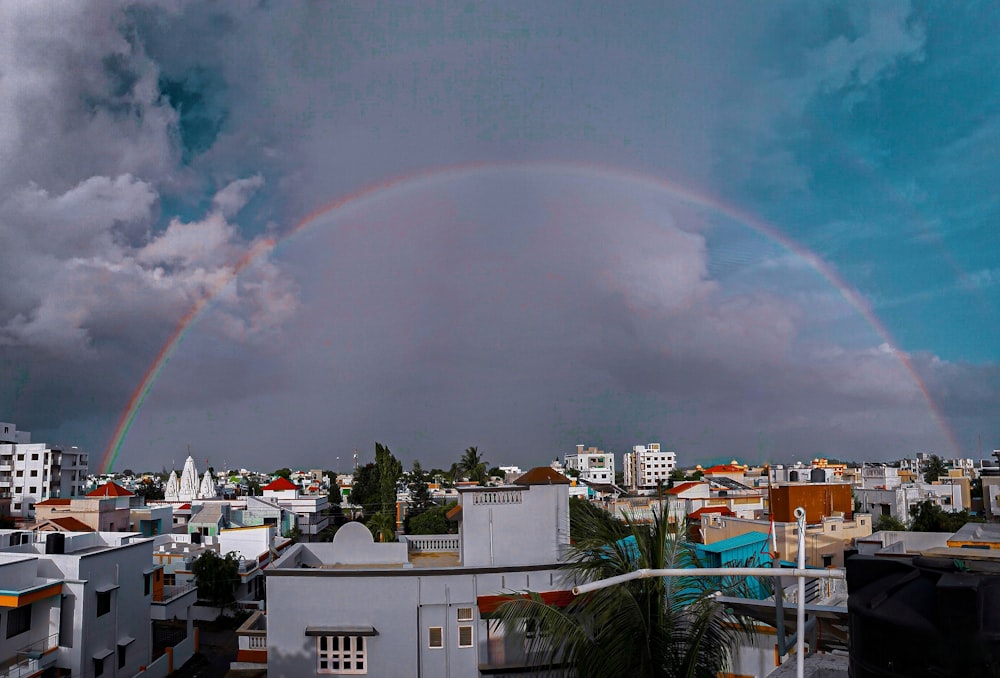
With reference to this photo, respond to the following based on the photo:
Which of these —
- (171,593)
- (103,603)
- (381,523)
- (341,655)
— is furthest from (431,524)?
(341,655)

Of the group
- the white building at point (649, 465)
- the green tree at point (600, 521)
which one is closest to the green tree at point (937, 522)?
the green tree at point (600, 521)

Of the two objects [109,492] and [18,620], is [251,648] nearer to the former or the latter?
[18,620]

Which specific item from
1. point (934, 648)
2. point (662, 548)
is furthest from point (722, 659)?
point (934, 648)

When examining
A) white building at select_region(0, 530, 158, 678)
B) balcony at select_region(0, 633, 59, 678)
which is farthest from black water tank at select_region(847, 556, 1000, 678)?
balcony at select_region(0, 633, 59, 678)

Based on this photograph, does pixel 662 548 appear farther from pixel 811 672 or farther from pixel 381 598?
pixel 381 598

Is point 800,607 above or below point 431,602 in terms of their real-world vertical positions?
above
